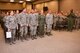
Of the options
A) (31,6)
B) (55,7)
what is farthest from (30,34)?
(31,6)

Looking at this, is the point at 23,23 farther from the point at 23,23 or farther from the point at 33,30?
the point at 33,30

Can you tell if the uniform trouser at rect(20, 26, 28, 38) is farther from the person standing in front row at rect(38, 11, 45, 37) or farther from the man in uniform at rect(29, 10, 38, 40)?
the person standing in front row at rect(38, 11, 45, 37)

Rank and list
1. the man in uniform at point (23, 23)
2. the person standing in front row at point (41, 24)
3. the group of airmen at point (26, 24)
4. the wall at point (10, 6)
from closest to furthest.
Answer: the group of airmen at point (26, 24)
the man in uniform at point (23, 23)
the person standing in front row at point (41, 24)
the wall at point (10, 6)

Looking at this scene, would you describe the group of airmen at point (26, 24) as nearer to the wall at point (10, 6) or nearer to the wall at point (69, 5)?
the wall at point (69, 5)

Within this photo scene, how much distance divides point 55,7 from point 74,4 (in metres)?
3.73

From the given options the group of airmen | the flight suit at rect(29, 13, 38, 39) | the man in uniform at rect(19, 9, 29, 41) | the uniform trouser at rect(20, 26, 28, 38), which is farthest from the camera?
the flight suit at rect(29, 13, 38, 39)

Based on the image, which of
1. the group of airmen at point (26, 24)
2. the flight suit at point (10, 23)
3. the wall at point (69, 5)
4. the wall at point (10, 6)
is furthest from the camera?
the wall at point (10, 6)

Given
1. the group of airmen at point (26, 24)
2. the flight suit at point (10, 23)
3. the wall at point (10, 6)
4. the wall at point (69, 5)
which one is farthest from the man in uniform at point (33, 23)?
the wall at point (10, 6)

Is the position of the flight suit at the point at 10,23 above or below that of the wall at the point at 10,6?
below

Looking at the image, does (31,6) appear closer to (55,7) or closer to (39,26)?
(55,7)

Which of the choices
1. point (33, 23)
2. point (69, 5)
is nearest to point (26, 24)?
point (33, 23)

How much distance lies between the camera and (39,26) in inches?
362

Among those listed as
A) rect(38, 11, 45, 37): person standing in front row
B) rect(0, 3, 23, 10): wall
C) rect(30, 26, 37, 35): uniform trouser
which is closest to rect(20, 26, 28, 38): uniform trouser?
rect(30, 26, 37, 35): uniform trouser

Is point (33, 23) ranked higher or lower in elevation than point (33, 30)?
higher
